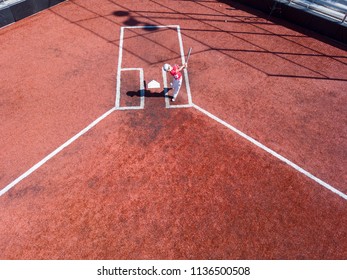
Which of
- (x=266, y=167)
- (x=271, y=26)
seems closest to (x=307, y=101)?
(x=266, y=167)

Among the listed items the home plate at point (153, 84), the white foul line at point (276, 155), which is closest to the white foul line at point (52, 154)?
the home plate at point (153, 84)

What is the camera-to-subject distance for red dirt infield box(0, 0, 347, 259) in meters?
7.46

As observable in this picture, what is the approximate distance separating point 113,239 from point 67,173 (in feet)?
8.93

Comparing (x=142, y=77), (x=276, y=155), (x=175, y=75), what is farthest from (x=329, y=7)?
(x=142, y=77)

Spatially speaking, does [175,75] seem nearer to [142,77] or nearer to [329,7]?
[142,77]

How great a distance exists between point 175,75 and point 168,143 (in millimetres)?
2513

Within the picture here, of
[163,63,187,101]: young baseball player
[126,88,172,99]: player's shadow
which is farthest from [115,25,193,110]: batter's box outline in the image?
[163,63,187,101]: young baseball player

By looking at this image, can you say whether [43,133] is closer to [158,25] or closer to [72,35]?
[72,35]

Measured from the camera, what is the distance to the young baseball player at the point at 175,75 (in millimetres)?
9594

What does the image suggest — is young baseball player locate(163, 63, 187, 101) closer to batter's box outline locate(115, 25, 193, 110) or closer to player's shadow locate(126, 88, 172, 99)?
player's shadow locate(126, 88, 172, 99)

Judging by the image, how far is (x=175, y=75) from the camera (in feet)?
31.6

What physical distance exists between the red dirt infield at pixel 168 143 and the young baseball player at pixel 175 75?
549mm

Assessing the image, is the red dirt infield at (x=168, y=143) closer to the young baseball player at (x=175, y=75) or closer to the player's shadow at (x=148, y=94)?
the player's shadow at (x=148, y=94)

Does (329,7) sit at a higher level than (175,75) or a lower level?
higher
